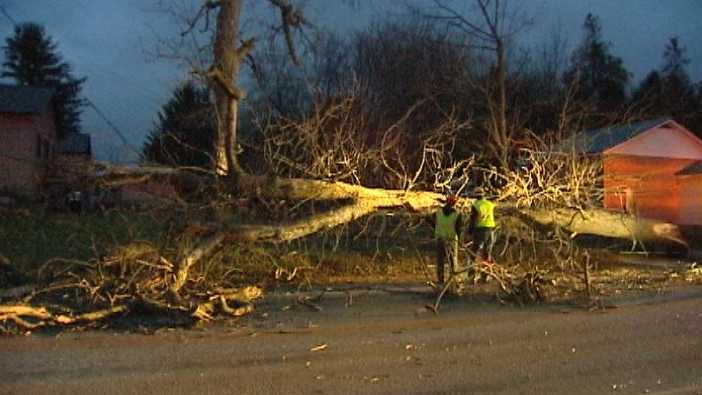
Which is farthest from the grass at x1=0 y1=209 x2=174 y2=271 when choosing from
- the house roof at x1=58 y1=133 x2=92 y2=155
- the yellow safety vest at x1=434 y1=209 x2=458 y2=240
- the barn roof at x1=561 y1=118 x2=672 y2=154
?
the house roof at x1=58 y1=133 x2=92 y2=155

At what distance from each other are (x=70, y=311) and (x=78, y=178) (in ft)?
12.5

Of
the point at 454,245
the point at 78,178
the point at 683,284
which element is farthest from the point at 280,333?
the point at 683,284

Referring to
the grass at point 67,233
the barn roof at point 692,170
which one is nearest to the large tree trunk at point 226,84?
the grass at point 67,233

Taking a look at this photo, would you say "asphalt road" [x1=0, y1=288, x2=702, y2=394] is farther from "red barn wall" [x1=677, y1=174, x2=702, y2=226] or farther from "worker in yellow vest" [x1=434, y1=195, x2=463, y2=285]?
"red barn wall" [x1=677, y1=174, x2=702, y2=226]

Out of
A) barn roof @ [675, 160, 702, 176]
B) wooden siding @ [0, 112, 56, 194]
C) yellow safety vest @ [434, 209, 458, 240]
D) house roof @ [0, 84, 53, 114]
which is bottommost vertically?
yellow safety vest @ [434, 209, 458, 240]

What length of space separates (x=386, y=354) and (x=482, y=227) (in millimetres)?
6074

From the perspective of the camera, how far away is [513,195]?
16500 mm

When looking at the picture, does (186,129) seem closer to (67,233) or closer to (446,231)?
(67,233)

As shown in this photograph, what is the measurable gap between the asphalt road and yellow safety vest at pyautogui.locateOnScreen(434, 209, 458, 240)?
1.81 meters

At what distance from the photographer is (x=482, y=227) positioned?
14.7 metres

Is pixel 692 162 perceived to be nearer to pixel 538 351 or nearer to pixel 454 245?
pixel 454 245

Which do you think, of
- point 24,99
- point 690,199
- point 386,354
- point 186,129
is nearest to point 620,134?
point 690,199

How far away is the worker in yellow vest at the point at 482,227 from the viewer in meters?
14.7

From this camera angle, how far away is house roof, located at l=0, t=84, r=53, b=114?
3256 cm
